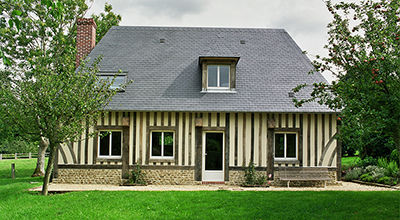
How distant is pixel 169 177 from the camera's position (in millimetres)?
11469

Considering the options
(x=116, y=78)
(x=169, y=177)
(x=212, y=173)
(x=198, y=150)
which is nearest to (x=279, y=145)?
(x=212, y=173)

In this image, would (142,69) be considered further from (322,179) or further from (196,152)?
(322,179)

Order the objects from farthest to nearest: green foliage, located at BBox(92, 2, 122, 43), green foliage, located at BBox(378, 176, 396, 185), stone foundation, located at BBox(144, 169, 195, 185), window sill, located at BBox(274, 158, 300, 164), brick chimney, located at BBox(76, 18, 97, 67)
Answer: green foliage, located at BBox(92, 2, 122, 43), brick chimney, located at BBox(76, 18, 97, 67), window sill, located at BBox(274, 158, 300, 164), stone foundation, located at BBox(144, 169, 195, 185), green foliage, located at BBox(378, 176, 396, 185)

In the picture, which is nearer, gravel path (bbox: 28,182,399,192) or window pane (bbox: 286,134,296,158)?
gravel path (bbox: 28,182,399,192)

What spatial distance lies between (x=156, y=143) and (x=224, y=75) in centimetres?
407

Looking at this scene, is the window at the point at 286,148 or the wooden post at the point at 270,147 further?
the window at the point at 286,148

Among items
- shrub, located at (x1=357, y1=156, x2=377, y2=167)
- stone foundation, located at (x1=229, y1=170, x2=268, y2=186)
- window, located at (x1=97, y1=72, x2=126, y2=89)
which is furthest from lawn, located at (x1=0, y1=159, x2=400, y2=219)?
window, located at (x1=97, y1=72, x2=126, y2=89)

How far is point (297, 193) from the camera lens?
9.33 meters

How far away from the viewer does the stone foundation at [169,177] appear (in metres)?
11.4

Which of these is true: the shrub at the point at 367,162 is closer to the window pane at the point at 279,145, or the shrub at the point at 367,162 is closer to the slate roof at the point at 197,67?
the slate roof at the point at 197,67

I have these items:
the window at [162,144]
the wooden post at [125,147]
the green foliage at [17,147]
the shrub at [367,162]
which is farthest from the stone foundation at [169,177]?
the green foliage at [17,147]

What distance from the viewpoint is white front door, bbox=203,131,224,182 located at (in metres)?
11.7

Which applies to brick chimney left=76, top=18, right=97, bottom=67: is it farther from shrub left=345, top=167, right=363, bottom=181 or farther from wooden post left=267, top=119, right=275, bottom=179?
shrub left=345, top=167, right=363, bottom=181

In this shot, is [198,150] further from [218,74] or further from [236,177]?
[218,74]
